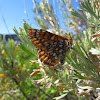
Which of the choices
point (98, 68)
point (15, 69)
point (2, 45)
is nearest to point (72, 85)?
point (98, 68)

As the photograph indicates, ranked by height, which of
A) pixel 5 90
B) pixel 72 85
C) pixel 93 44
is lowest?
pixel 5 90

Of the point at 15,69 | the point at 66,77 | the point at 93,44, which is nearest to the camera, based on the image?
the point at 66,77

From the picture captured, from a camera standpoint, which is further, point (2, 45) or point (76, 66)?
point (2, 45)

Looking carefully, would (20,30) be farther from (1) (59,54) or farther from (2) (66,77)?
(2) (66,77)

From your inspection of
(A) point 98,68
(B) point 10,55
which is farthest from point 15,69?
(A) point 98,68

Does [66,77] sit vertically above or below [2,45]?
below

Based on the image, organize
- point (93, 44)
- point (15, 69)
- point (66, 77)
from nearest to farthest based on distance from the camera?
1. point (66, 77)
2. point (93, 44)
3. point (15, 69)
